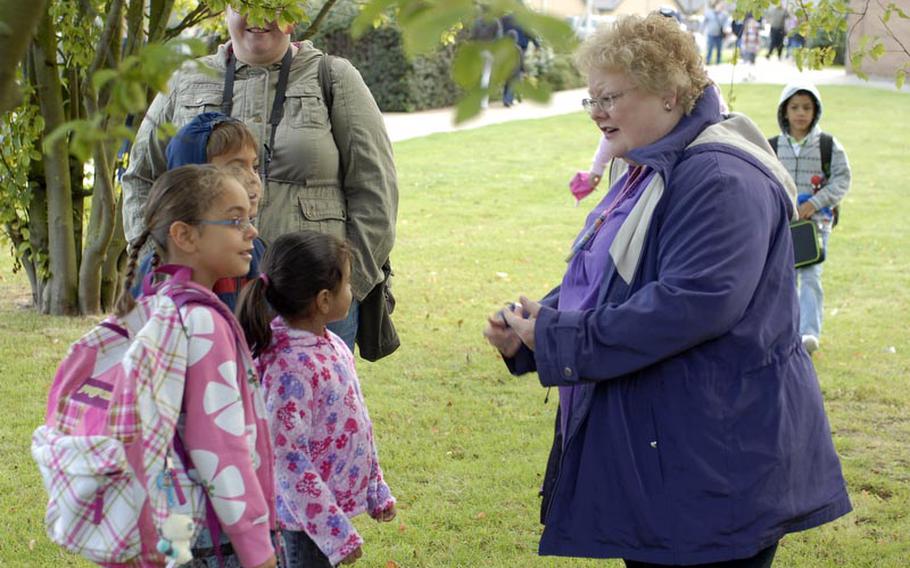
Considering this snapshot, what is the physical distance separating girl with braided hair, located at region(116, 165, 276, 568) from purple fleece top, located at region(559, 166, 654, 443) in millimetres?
858

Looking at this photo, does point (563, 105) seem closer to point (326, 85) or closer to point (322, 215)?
point (326, 85)

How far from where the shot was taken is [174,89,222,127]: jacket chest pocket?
4.16 metres

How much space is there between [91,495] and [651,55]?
1.71 metres

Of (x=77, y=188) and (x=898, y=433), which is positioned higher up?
(x=77, y=188)

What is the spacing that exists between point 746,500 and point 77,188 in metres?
6.79

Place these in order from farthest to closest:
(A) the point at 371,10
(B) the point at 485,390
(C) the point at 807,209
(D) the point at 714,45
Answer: (D) the point at 714,45 → (C) the point at 807,209 → (B) the point at 485,390 → (A) the point at 371,10

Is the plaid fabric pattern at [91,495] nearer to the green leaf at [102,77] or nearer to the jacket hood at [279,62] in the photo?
the green leaf at [102,77]

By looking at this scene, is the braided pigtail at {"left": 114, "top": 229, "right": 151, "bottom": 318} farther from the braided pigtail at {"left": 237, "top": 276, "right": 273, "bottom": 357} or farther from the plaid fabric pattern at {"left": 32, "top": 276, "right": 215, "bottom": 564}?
the braided pigtail at {"left": 237, "top": 276, "right": 273, "bottom": 357}

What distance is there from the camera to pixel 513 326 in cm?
313

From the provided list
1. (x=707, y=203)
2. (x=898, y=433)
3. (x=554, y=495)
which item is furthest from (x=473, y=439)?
(x=707, y=203)

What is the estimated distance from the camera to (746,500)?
2939 millimetres

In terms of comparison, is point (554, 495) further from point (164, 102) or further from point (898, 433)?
point (898, 433)

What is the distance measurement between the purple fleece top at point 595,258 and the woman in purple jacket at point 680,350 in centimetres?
1

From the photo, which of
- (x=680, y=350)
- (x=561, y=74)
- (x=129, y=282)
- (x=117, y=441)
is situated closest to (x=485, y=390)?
(x=680, y=350)
